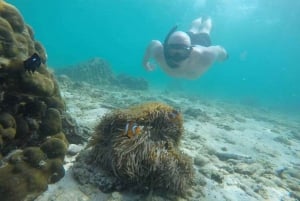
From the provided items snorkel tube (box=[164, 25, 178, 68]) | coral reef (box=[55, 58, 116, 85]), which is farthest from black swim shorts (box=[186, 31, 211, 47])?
coral reef (box=[55, 58, 116, 85])

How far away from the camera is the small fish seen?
336 cm

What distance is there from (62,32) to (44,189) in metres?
133

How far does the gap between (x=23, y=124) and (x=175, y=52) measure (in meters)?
5.08

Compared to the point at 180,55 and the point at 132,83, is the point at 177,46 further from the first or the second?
the point at 132,83

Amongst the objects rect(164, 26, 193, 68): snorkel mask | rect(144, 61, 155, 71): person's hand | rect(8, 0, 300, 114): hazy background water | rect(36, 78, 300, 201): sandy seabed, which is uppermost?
rect(8, 0, 300, 114): hazy background water

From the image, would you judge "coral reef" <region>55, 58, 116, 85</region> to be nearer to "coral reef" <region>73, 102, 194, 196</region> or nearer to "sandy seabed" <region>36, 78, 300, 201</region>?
"sandy seabed" <region>36, 78, 300, 201</region>

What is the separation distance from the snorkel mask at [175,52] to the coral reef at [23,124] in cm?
426

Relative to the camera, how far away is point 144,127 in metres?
4.45

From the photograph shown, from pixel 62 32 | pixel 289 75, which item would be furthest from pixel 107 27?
pixel 289 75

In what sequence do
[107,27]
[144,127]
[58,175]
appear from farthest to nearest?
[107,27], [144,127], [58,175]

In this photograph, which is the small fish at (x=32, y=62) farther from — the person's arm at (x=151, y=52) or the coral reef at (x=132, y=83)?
the coral reef at (x=132, y=83)

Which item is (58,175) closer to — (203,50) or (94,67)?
(203,50)

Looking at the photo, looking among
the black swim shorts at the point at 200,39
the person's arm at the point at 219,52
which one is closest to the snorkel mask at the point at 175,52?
the person's arm at the point at 219,52

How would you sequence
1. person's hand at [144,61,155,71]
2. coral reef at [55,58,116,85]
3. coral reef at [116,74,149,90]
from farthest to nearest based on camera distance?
coral reef at [116,74,149,90] < coral reef at [55,58,116,85] < person's hand at [144,61,155,71]
